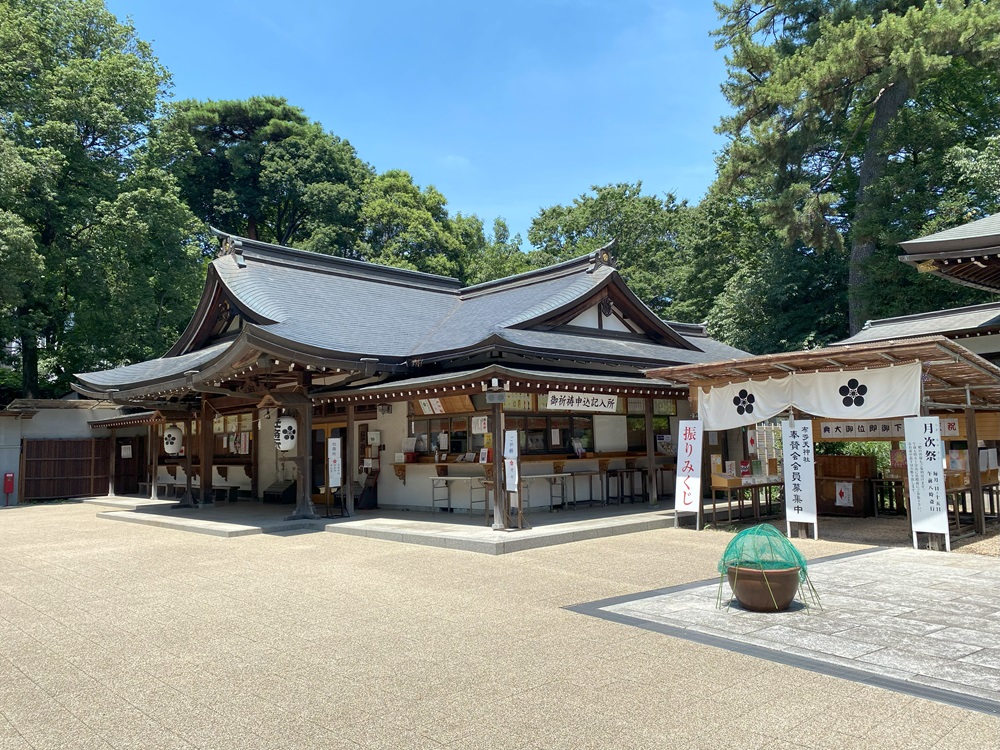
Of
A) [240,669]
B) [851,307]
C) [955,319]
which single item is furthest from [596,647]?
[851,307]

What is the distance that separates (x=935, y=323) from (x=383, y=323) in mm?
13096

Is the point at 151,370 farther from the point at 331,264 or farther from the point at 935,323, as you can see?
the point at 935,323

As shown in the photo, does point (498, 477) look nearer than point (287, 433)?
Yes

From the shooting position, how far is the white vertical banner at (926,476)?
30.0 feet

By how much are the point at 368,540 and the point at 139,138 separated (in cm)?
2160

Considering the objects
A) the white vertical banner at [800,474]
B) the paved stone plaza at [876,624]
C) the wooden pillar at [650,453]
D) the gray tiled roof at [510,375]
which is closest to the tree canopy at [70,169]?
the gray tiled roof at [510,375]

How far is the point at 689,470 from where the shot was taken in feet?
38.7

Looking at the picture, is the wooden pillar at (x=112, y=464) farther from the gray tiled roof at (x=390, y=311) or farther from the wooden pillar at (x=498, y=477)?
the wooden pillar at (x=498, y=477)

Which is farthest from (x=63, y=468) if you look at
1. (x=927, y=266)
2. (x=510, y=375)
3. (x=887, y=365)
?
(x=927, y=266)

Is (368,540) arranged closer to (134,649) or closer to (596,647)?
(134,649)

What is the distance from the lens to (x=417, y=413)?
14258 millimetres

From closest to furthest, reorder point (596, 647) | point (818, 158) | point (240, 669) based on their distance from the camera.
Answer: point (240, 669) → point (596, 647) → point (818, 158)

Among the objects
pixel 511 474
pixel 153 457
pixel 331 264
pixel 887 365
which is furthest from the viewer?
pixel 153 457

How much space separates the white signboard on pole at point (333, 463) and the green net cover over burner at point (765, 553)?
879cm
